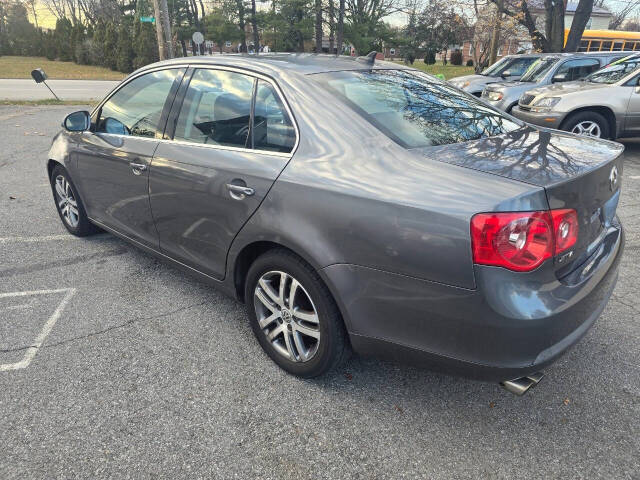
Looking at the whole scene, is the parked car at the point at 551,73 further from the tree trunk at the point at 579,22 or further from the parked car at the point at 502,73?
the tree trunk at the point at 579,22

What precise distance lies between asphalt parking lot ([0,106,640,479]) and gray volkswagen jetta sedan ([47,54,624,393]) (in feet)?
1.01

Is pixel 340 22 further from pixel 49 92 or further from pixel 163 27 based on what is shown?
pixel 49 92

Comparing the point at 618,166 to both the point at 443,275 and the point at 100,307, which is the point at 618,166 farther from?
the point at 100,307

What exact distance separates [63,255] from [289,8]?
4212 cm

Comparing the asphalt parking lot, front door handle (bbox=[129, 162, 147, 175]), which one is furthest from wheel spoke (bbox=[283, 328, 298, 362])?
front door handle (bbox=[129, 162, 147, 175])

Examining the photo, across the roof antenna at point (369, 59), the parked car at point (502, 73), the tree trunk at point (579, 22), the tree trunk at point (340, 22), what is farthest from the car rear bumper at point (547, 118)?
the tree trunk at point (340, 22)

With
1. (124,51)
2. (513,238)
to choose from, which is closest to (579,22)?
(513,238)

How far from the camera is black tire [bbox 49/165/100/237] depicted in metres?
4.08

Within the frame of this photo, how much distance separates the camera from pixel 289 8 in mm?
40875

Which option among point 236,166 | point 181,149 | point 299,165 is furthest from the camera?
point 181,149

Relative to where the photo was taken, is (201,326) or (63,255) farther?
(63,255)

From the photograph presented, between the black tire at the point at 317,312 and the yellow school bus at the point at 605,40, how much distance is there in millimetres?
28466

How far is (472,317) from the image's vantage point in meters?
1.75

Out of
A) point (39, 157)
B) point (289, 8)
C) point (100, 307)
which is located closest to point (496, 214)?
point (100, 307)
